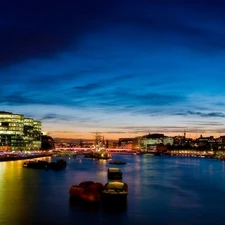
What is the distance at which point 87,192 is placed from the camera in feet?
106

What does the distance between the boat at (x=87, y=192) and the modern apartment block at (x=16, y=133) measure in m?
119

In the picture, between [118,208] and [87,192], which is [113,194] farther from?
[87,192]

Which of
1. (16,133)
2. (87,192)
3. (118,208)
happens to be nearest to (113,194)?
(118,208)

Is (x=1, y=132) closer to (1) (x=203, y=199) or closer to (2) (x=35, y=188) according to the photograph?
(2) (x=35, y=188)

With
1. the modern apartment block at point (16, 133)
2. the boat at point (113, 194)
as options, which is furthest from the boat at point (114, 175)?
the modern apartment block at point (16, 133)

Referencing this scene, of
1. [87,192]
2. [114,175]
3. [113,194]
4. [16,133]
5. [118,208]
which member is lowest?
[118,208]

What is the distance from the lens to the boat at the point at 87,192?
31.5 m

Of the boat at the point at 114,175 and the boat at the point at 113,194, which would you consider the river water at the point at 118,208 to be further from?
the boat at the point at 114,175

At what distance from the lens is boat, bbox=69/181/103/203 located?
31.5 metres

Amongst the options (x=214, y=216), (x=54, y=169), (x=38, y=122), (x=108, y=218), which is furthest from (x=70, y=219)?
(x=38, y=122)

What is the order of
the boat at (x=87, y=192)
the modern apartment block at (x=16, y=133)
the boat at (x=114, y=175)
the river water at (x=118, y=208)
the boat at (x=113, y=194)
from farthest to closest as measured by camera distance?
the modern apartment block at (x=16, y=133)
the boat at (x=114, y=175)
the boat at (x=113, y=194)
the boat at (x=87, y=192)
the river water at (x=118, y=208)

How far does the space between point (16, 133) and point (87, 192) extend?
12960 cm

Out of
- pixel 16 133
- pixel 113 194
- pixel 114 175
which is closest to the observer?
pixel 113 194

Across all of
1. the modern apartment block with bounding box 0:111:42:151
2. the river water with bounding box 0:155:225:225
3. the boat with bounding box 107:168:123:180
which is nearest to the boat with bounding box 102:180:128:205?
the river water with bounding box 0:155:225:225
